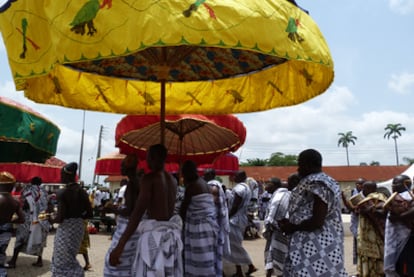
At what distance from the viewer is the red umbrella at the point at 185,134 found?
703 cm

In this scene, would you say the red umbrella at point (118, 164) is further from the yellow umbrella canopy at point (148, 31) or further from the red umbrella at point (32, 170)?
the yellow umbrella canopy at point (148, 31)

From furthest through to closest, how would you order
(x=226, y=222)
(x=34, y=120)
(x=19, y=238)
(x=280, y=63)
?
(x=19, y=238) → (x=226, y=222) → (x=34, y=120) → (x=280, y=63)

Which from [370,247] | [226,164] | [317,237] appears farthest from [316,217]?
[226,164]

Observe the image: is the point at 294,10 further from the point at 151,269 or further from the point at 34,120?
the point at 34,120

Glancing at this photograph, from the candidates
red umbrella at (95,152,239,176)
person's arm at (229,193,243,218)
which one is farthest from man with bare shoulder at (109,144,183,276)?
red umbrella at (95,152,239,176)

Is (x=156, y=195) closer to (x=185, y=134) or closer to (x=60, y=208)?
(x=60, y=208)

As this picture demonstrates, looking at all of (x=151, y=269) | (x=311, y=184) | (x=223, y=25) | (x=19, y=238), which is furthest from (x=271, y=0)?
(x=19, y=238)

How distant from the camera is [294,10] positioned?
3219 mm

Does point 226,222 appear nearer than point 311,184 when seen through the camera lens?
No

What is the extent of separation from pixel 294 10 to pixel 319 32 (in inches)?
13.1

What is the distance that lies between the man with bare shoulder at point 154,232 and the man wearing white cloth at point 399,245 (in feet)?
9.76

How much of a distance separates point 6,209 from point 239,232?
406 cm

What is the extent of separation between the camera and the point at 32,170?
1617 centimetres

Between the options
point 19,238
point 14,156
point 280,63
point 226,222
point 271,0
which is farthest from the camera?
point 19,238
